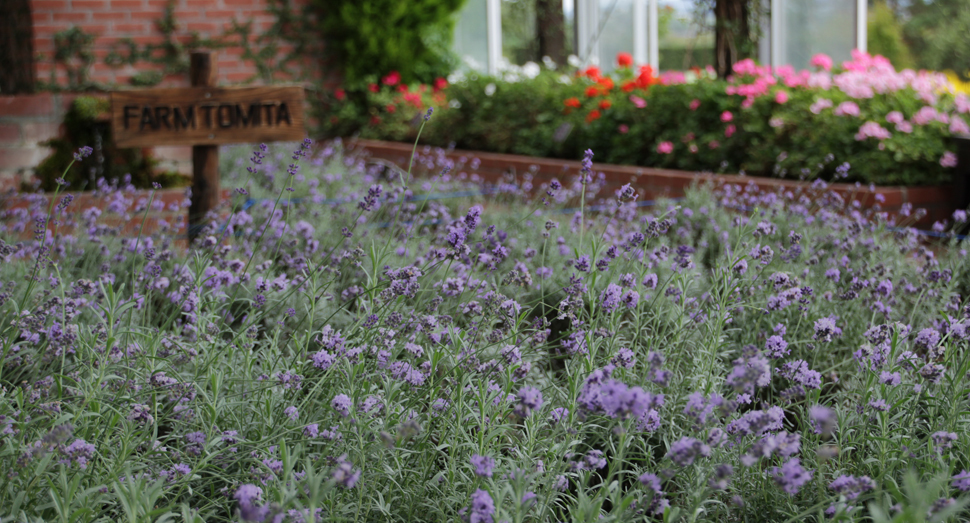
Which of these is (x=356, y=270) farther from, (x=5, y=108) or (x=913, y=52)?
(x=913, y=52)

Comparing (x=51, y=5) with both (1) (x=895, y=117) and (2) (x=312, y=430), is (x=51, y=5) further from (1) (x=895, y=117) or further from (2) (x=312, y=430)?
(2) (x=312, y=430)

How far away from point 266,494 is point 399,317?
473 mm

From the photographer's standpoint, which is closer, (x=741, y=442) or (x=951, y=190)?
(x=741, y=442)

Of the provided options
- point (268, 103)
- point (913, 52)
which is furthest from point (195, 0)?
point (913, 52)

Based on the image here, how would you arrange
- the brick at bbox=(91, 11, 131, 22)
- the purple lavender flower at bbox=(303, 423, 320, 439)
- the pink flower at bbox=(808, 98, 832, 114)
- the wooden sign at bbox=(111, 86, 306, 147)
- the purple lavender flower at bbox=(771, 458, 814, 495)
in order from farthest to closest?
1. the brick at bbox=(91, 11, 131, 22)
2. the pink flower at bbox=(808, 98, 832, 114)
3. the wooden sign at bbox=(111, 86, 306, 147)
4. the purple lavender flower at bbox=(303, 423, 320, 439)
5. the purple lavender flower at bbox=(771, 458, 814, 495)

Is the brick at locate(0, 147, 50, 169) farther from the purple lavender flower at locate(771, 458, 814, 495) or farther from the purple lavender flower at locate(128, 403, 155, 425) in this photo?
the purple lavender flower at locate(771, 458, 814, 495)

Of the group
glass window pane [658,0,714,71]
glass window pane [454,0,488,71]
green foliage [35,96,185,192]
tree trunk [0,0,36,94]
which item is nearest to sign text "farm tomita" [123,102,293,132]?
green foliage [35,96,185,192]

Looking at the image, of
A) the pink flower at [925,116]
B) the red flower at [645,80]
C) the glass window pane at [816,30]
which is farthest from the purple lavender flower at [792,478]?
the glass window pane at [816,30]

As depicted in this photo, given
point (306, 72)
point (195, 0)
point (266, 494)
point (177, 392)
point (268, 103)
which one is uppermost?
point (195, 0)

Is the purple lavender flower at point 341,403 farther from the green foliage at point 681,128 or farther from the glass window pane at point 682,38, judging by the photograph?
the glass window pane at point 682,38

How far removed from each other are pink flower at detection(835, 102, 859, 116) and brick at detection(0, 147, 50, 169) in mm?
5110

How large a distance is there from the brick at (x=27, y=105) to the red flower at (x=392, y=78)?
457 cm

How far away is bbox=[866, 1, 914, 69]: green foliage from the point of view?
61.8 feet

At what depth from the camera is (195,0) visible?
8992mm
